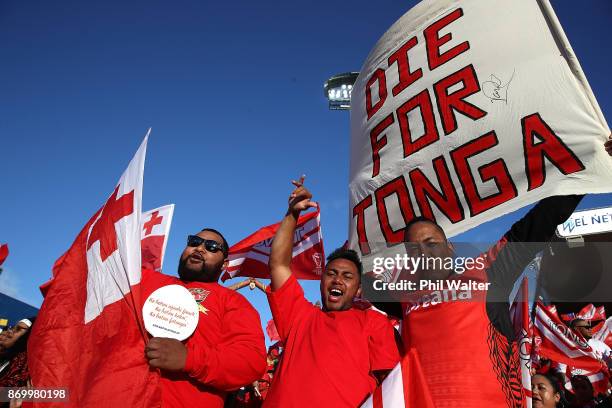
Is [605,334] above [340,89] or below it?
below

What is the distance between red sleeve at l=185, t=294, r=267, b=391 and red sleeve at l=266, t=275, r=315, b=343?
174 mm

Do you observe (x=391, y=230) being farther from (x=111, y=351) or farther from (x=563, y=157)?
(x=111, y=351)

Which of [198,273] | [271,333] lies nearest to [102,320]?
[198,273]

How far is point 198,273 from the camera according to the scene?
2.94 meters

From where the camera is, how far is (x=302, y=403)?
77.5 inches

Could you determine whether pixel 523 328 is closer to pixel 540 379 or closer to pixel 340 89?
pixel 540 379

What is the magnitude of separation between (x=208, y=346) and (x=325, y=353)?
2.18ft

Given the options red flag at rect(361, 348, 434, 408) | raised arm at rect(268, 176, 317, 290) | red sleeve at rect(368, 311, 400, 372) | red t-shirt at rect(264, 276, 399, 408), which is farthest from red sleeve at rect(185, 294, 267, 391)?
red flag at rect(361, 348, 434, 408)

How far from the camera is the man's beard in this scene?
293 cm

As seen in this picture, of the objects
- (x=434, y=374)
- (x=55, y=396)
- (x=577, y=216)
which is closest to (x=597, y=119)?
(x=434, y=374)

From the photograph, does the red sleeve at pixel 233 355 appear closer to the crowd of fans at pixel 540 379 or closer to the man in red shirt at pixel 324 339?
the man in red shirt at pixel 324 339

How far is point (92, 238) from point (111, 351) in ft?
2.37

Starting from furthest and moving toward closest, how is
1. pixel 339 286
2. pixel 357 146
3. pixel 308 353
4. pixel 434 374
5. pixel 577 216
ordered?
1. pixel 577 216
2. pixel 357 146
3. pixel 339 286
4. pixel 308 353
5. pixel 434 374

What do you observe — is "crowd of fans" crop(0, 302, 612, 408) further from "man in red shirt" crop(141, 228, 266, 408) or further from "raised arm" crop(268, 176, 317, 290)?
"raised arm" crop(268, 176, 317, 290)
